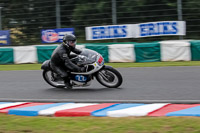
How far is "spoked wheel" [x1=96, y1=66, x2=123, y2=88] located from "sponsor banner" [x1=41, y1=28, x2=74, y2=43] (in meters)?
10.2

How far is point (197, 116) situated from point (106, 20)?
46.1 ft

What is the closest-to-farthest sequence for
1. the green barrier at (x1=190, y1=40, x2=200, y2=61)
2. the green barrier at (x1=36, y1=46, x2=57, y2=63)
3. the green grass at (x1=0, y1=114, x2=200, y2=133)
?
the green grass at (x1=0, y1=114, x2=200, y2=133) → the green barrier at (x1=190, y1=40, x2=200, y2=61) → the green barrier at (x1=36, y1=46, x2=57, y2=63)

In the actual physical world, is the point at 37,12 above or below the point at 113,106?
above

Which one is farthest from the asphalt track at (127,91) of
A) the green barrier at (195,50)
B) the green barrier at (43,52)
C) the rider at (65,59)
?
the green barrier at (43,52)

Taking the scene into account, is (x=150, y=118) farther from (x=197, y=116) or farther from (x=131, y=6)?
(x=131, y=6)

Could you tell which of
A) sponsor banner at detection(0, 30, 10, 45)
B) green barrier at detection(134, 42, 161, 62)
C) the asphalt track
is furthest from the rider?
sponsor banner at detection(0, 30, 10, 45)

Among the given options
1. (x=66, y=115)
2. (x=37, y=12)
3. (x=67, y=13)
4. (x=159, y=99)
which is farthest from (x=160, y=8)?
(x=66, y=115)

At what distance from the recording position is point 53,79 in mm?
9148

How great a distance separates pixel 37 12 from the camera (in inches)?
806

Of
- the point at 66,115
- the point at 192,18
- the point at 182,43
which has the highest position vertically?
the point at 192,18

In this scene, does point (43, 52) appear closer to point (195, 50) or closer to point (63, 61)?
point (195, 50)

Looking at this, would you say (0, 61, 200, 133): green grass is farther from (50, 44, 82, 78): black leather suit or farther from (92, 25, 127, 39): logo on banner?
(92, 25, 127, 39): logo on banner

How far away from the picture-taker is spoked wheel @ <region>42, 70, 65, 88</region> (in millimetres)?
9086

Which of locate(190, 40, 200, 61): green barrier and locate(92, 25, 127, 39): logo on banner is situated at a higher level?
locate(92, 25, 127, 39): logo on banner
